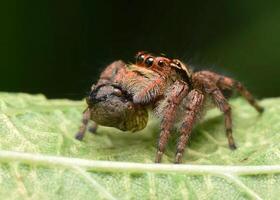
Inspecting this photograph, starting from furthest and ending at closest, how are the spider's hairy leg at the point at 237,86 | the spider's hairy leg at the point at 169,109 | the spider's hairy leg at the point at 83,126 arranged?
the spider's hairy leg at the point at 237,86, the spider's hairy leg at the point at 83,126, the spider's hairy leg at the point at 169,109

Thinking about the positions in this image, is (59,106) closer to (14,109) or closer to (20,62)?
(14,109)

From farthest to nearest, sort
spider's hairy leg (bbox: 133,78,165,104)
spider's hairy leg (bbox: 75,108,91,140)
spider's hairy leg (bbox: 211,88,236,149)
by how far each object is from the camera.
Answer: spider's hairy leg (bbox: 211,88,236,149)
spider's hairy leg (bbox: 75,108,91,140)
spider's hairy leg (bbox: 133,78,165,104)

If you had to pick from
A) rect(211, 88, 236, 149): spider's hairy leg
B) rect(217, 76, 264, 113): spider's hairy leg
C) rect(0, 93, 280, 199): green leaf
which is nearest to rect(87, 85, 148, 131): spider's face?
rect(0, 93, 280, 199): green leaf

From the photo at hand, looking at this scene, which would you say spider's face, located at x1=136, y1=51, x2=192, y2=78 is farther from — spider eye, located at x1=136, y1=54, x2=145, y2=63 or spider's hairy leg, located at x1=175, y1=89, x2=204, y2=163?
spider's hairy leg, located at x1=175, y1=89, x2=204, y2=163

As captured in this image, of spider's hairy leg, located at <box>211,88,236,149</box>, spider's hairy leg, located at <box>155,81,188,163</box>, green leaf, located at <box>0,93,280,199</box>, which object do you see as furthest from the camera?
spider's hairy leg, located at <box>211,88,236,149</box>

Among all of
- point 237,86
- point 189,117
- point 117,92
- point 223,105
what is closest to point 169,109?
point 189,117

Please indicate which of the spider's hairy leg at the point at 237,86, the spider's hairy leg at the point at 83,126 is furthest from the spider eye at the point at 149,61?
the spider's hairy leg at the point at 237,86

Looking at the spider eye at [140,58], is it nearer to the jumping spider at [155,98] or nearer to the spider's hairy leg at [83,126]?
the jumping spider at [155,98]
